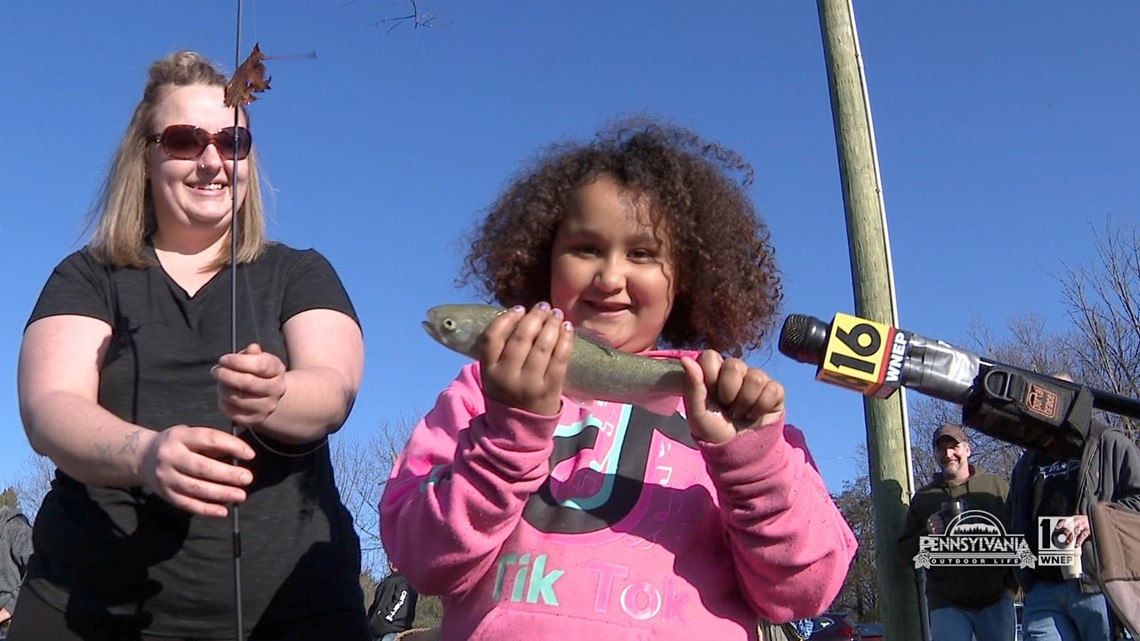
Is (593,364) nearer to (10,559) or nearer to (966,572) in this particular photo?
(966,572)

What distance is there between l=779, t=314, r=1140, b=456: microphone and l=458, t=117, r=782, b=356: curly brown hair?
563 millimetres

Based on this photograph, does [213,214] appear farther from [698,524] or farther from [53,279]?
[698,524]

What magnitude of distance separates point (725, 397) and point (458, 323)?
1.54ft

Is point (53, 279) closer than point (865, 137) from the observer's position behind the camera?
Yes

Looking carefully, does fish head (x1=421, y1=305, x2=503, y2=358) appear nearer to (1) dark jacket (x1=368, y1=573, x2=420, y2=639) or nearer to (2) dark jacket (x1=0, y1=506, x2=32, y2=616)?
(2) dark jacket (x1=0, y1=506, x2=32, y2=616)

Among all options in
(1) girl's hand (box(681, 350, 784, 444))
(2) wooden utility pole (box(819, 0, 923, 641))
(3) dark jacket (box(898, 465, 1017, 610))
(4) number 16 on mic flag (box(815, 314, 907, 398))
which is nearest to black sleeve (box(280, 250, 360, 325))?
(1) girl's hand (box(681, 350, 784, 444))

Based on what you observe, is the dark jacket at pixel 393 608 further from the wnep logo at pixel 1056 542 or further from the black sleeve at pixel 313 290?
the black sleeve at pixel 313 290

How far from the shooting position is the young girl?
182 centimetres

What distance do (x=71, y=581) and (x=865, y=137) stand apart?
3969mm

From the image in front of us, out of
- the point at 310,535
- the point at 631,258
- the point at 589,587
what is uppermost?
the point at 631,258

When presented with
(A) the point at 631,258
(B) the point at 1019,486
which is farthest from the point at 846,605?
(A) the point at 631,258

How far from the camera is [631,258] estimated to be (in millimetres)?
2352

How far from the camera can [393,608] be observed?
12.0 meters

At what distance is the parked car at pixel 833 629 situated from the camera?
14734 mm
